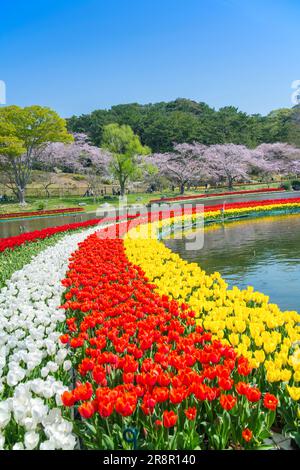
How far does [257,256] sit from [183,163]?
1686 inches

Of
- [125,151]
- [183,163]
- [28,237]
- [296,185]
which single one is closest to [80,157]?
[125,151]

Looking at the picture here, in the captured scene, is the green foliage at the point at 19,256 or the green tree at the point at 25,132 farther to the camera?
the green tree at the point at 25,132

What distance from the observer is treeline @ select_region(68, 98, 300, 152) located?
191 feet

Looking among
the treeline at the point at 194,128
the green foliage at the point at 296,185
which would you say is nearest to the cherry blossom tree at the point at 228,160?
the treeline at the point at 194,128

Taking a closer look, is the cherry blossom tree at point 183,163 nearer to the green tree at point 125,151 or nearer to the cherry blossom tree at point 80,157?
the cherry blossom tree at point 80,157

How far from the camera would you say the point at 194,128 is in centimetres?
5803

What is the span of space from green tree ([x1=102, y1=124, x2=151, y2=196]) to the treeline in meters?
8.64

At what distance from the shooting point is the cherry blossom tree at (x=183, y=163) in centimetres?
5153

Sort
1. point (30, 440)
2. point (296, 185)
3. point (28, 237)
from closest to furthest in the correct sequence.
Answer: point (30, 440) → point (28, 237) → point (296, 185)

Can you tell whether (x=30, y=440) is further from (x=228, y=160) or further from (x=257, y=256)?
(x=228, y=160)

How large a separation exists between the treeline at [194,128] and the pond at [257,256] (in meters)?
38.4

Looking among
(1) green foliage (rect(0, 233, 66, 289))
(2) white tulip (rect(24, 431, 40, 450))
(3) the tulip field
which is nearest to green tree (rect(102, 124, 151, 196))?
(1) green foliage (rect(0, 233, 66, 289))
